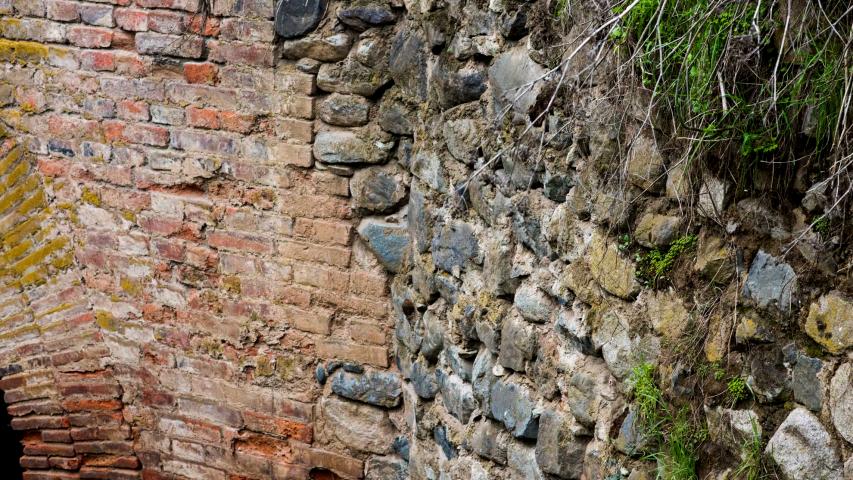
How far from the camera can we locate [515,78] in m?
2.15

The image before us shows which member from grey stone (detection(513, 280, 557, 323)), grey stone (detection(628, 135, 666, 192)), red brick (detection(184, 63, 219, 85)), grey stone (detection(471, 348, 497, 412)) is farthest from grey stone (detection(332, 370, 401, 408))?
grey stone (detection(628, 135, 666, 192))

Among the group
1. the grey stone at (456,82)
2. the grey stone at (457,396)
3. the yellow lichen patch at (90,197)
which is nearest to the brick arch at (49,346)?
the yellow lichen patch at (90,197)

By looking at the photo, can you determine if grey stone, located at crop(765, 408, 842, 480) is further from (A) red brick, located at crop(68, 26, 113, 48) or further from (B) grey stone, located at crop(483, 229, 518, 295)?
(A) red brick, located at crop(68, 26, 113, 48)

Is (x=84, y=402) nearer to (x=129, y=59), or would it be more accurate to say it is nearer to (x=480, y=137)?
(x=129, y=59)

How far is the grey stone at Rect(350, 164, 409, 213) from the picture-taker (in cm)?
300

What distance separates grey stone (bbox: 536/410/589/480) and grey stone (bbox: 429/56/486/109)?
2.97 feet

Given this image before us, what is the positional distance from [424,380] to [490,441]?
1.75 feet

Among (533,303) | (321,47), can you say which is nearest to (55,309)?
(321,47)

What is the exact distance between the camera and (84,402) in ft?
12.5

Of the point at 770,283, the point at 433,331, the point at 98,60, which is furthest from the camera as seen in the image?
the point at 98,60

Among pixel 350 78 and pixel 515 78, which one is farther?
pixel 350 78

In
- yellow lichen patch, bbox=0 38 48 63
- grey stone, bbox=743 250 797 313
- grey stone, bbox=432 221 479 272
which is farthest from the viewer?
yellow lichen patch, bbox=0 38 48 63

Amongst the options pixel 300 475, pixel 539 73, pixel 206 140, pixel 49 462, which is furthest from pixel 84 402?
pixel 539 73

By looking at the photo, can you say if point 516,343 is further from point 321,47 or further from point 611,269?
point 321,47
